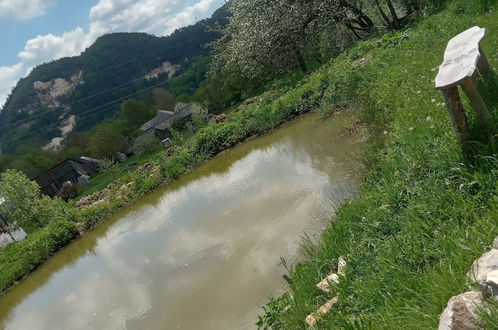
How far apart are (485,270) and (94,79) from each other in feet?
549

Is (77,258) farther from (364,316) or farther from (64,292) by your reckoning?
(364,316)

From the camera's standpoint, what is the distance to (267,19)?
21594 mm

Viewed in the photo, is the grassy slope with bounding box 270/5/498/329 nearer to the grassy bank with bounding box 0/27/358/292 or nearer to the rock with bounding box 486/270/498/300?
the rock with bounding box 486/270/498/300

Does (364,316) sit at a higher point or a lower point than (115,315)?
higher

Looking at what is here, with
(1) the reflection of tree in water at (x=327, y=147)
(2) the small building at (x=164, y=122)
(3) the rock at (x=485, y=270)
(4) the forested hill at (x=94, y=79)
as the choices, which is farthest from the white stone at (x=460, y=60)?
(4) the forested hill at (x=94, y=79)

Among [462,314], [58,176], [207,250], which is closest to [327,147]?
[207,250]

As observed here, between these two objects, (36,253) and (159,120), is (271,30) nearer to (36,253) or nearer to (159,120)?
(36,253)

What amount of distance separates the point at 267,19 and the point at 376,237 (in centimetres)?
1896

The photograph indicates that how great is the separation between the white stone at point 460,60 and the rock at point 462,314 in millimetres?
2611

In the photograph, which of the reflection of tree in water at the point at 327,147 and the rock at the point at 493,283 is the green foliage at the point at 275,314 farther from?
the reflection of tree in water at the point at 327,147

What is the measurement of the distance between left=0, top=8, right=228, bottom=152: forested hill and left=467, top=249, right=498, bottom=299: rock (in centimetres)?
14398

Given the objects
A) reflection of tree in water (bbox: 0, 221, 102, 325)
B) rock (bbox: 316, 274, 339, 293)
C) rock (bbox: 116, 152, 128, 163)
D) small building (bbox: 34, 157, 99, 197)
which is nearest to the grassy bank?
reflection of tree in water (bbox: 0, 221, 102, 325)

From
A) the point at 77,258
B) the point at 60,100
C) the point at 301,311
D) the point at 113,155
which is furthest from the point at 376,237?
the point at 60,100

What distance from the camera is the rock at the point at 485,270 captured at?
2.60m
